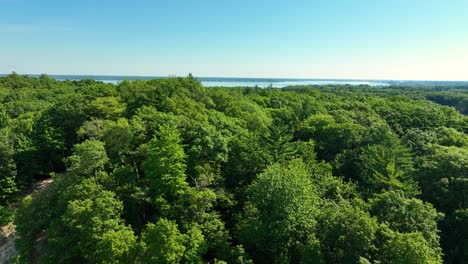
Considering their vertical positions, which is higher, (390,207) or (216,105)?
(216,105)

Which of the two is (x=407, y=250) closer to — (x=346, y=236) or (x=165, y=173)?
(x=346, y=236)

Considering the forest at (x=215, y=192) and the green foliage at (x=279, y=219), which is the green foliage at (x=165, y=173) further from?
the green foliage at (x=279, y=219)

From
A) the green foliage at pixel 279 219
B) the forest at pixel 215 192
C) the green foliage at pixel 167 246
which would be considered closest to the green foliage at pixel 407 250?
the forest at pixel 215 192

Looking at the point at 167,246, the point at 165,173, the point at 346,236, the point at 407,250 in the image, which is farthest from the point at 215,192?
the point at 407,250

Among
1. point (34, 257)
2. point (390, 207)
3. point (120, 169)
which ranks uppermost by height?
point (120, 169)

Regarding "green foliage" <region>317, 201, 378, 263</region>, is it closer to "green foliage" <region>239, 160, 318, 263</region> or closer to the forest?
the forest

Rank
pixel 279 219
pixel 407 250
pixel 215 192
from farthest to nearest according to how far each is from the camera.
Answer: pixel 215 192 → pixel 279 219 → pixel 407 250

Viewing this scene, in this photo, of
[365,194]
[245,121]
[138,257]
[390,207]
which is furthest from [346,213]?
[245,121]

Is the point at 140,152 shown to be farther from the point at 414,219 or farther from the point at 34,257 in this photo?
the point at 414,219

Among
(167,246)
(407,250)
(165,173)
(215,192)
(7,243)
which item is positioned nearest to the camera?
(407,250)
